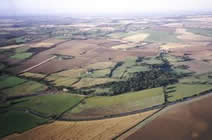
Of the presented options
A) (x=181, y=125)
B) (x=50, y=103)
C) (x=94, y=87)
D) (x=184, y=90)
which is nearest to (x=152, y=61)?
(x=184, y=90)

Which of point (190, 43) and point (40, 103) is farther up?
point (190, 43)

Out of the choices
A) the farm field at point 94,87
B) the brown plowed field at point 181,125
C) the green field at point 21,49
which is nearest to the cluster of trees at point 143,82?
the farm field at point 94,87

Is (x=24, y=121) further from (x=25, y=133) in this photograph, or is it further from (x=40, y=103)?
(x=40, y=103)

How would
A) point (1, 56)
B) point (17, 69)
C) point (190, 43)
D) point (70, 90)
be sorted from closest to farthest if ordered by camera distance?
1. point (70, 90)
2. point (17, 69)
3. point (1, 56)
4. point (190, 43)

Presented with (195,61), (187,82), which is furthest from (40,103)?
(195,61)

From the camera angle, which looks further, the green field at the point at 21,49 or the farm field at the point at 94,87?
the green field at the point at 21,49

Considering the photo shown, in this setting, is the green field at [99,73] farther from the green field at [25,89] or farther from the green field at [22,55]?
the green field at [22,55]
